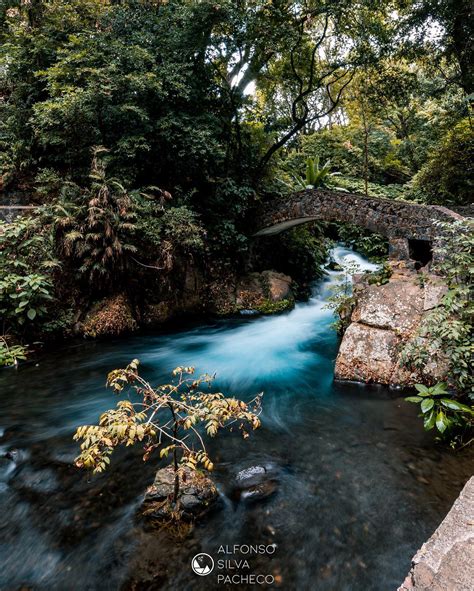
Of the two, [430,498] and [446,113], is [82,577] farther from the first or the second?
[446,113]

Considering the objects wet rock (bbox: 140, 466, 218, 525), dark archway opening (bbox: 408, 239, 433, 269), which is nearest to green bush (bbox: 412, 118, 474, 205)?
dark archway opening (bbox: 408, 239, 433, 269)

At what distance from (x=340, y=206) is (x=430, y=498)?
24.0 ft

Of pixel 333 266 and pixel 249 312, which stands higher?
pixel 333 266

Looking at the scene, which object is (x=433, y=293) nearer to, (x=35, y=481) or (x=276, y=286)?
(x=276, y=286)

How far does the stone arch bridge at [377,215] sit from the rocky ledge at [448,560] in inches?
232

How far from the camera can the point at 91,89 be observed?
309 inches

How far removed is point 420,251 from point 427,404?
5.21 m

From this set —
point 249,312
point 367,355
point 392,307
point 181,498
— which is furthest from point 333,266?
point 181,498

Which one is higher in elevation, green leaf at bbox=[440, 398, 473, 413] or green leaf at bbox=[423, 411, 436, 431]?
green leaf at bbox=[440, 398, 473, 413]

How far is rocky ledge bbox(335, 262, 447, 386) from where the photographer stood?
555cm

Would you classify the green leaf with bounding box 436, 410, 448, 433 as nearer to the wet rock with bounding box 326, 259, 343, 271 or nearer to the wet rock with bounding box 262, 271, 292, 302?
the wet rock with bounding box 262, 271, 292, 302

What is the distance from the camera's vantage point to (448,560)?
5.08ft

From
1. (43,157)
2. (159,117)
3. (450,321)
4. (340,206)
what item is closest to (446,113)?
(340,206)

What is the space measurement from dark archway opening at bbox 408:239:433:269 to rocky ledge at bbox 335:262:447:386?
5.83ft
